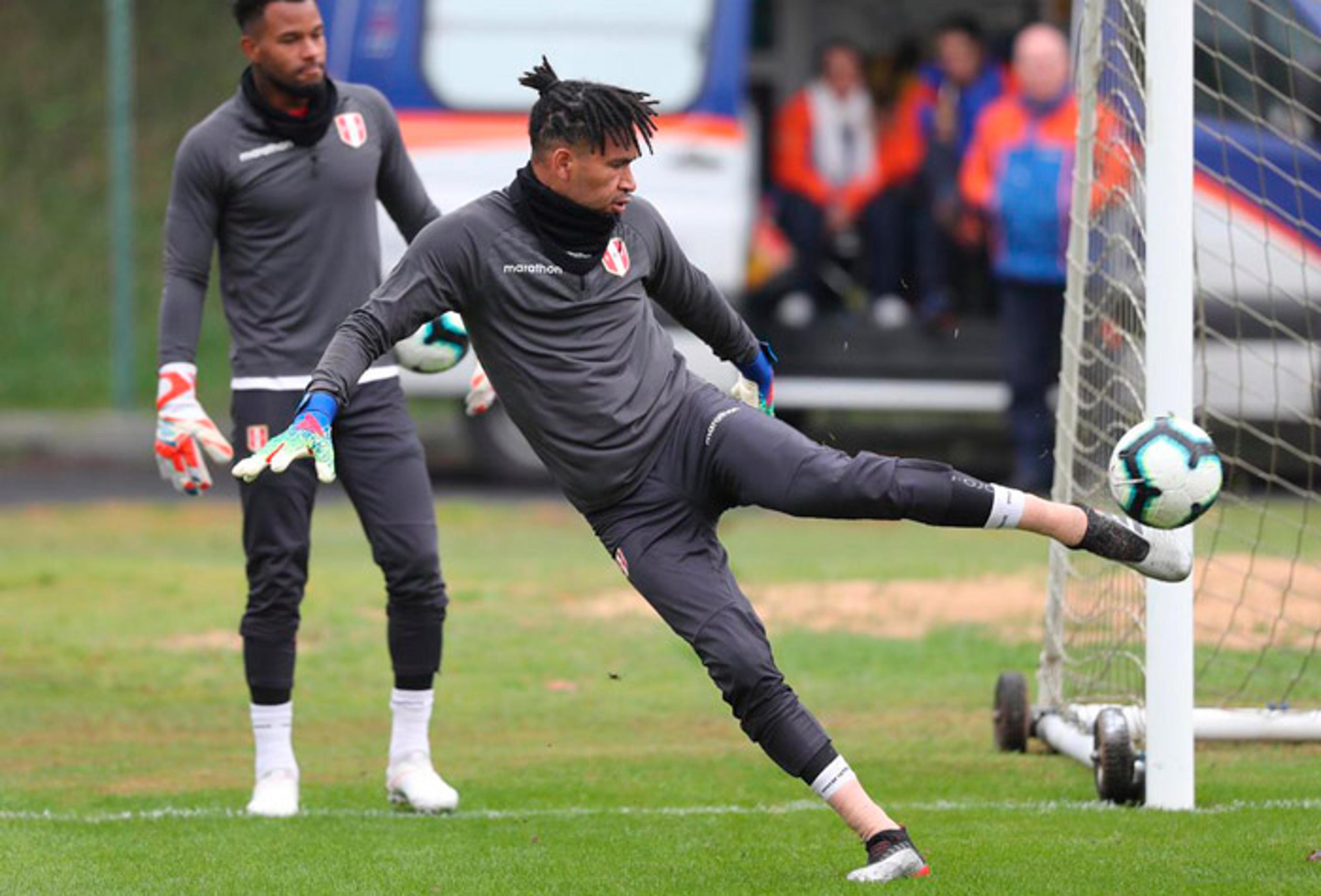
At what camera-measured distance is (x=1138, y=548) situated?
5754mm

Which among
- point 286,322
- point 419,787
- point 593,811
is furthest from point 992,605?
point 286,322

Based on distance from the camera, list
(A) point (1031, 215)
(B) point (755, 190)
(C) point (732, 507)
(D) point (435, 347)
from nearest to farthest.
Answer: (C) point (732, 507), (D) point (435, 347), (A) point (1031, 215), (B) point (755, 190)

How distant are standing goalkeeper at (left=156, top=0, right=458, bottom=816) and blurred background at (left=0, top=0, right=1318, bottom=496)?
20.2 feet

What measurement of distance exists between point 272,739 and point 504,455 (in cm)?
842

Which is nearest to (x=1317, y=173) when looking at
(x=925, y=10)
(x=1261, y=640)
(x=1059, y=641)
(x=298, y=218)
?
(x=1261, y=640)

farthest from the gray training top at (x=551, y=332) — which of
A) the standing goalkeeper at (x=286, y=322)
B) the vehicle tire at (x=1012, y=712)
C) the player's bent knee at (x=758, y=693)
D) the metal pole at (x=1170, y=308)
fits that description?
the vehicle tire at (x=1012, y=712)

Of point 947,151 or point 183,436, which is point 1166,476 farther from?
point 947,151

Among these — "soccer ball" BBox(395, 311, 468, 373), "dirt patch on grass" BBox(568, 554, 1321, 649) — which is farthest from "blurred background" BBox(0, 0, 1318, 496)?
"soccer ball" BBox(395, 311, 468, 373)

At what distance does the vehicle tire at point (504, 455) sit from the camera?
1532 cm

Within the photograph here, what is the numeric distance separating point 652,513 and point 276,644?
1617mm

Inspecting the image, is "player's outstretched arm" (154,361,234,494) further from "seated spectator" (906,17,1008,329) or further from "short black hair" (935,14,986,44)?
"short black hair" (935,14,986,44)

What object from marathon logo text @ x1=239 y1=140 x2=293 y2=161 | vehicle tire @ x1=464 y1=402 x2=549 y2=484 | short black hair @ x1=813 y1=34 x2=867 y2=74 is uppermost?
marathon logo text @ x1=239 y1=140 x2=293 y2=161

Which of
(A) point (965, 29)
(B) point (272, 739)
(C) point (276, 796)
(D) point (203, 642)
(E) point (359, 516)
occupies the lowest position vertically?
(D) point (203, 642)

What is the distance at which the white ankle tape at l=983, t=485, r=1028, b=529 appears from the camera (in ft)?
18.4
